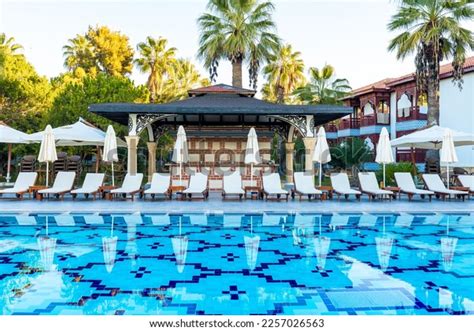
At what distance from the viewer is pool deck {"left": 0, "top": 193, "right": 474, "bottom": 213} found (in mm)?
11211

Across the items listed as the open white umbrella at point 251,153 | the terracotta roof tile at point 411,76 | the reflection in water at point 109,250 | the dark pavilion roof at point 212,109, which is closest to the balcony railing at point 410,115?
the terracotta roof tile at point 411,76

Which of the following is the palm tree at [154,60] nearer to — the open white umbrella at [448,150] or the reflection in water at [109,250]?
the open white umbrella at [448,150]

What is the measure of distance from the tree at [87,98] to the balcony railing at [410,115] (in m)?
18.5

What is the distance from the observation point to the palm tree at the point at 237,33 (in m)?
22.7

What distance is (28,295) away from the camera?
15.8 ft

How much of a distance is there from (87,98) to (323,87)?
16.2 meters

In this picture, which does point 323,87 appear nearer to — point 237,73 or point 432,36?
point 237,73

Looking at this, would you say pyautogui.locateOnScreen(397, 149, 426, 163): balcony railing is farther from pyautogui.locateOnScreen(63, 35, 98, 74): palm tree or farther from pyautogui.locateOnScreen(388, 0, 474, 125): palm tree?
pyautogui.locateOnScreen(63, 35, 98, 74): palm tree

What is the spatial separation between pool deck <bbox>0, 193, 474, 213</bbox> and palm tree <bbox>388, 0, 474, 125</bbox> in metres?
7.66

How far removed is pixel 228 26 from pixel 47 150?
12887mm

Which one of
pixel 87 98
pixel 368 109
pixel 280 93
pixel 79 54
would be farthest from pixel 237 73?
pixel 79 54

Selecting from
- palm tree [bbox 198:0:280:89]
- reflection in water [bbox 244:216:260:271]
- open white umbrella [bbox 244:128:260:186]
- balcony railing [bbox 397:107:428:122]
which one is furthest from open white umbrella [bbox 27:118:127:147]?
balcony railing [bbox 397:107:428:122]

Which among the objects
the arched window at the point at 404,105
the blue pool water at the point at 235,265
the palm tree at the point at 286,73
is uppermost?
the palm tree at the point at 286,73

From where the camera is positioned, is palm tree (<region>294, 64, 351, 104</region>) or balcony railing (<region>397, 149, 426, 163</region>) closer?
balcony railing (<region>397, 149, 426, 163</region>)
